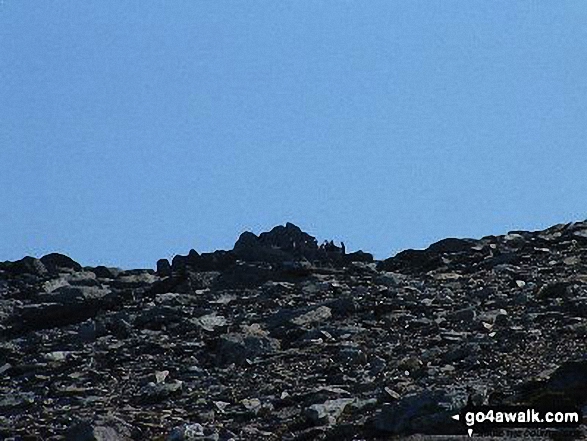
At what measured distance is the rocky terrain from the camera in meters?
19.9

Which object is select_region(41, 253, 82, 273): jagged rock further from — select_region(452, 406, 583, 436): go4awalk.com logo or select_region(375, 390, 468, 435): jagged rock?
select_region(452, 406, 583, 436): go4awalk.com logo

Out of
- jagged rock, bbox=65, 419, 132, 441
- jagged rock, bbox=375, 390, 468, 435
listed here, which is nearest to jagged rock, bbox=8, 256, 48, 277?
jagged rock, bbox=65, 419, 132, 441

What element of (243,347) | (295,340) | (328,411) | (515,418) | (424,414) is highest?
(295,340)

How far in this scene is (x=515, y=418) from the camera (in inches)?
707

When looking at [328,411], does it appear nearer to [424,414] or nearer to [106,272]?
[424,414]

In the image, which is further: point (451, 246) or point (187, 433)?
point (451, 246)

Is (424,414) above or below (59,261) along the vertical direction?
below

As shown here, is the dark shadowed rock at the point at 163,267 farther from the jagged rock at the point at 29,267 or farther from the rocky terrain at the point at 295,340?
the jagged rock at the point at 29,267

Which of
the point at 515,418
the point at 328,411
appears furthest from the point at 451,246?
the point at 515,418

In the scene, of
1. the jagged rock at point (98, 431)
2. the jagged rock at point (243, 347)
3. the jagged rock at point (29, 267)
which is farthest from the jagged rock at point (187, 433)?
the jagged rock at point (29, 267)

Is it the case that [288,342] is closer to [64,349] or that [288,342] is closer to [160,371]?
[160,371]

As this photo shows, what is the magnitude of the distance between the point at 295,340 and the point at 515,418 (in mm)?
10176

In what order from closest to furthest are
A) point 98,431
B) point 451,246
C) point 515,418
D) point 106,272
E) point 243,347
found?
point 515,418 → point 98,431 → point 243,347 → point 451,246 → point 106,272

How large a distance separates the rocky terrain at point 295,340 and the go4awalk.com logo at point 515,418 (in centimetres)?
25
